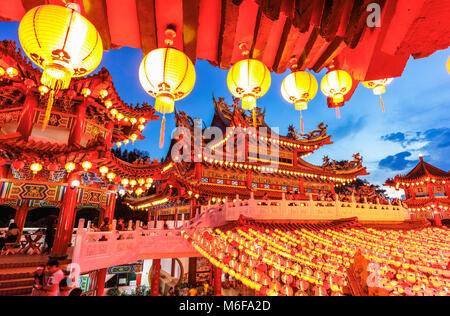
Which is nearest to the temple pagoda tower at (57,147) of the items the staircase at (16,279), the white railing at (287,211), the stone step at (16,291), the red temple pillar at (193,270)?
the staircase at (16,279)

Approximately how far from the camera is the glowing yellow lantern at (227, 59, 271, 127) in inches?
109

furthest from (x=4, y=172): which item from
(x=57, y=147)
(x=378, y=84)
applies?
(x=378, y=84)

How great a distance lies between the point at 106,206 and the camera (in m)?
10.2

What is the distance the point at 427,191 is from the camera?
70.9ft

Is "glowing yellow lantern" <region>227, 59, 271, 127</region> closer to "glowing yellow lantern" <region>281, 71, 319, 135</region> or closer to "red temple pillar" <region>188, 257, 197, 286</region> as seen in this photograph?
"glowing yellow lantern" <region>281, 71, 319, 135</region>

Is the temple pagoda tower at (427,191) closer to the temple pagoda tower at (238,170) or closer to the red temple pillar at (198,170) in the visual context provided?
the temple pagoda tower at (238,170)

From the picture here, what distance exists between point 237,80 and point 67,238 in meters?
8.62

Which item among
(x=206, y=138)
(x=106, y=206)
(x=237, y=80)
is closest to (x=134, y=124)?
(x=106, y=206)

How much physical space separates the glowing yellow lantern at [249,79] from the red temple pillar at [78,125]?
28.0 ft

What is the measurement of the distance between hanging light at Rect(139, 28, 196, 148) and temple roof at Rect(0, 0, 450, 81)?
163 mm

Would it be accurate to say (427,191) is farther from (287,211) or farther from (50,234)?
(50,234)

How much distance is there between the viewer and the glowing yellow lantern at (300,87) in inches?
119

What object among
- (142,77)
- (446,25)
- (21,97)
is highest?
(21,97)
